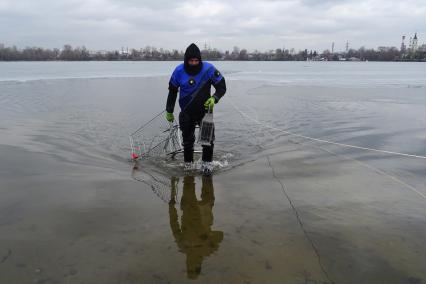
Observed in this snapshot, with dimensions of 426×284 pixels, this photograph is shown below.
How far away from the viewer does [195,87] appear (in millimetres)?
5914

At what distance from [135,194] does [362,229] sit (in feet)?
9.20

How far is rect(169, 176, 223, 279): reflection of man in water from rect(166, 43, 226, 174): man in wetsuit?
0.96 metres

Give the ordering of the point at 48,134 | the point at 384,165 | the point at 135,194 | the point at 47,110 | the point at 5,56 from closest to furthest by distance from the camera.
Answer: the point at 135,194, the point at 384,165, the point at 48,134, the point at 47,110, the point at 5,56

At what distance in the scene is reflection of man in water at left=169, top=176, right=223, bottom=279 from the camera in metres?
3.40

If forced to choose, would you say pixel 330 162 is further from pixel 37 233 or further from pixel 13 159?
pixel 13 159

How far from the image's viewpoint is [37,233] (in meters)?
3.82

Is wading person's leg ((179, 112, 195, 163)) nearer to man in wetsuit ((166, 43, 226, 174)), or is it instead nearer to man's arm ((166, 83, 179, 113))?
man in wetsuit ((166, 43, 226, 174))

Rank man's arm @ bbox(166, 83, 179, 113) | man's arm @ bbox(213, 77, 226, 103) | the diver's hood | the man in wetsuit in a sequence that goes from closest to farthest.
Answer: the diver's hood
the man in wetsuit
man's arm @ bbox(213, 77, 226, 103)
man's arm @ bbox(166, 83, 179, 113)

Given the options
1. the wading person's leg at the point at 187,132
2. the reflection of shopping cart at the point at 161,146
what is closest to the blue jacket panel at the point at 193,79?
the wading person's leg at the point at 187,132

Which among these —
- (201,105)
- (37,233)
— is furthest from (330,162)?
(37,233)

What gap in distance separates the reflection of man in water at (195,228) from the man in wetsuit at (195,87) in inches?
38.0

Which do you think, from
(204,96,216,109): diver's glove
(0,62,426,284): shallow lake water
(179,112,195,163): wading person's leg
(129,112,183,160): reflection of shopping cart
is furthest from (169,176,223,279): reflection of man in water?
(129,112,183,160): reflection of shopping cart

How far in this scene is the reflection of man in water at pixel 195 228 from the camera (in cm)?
340

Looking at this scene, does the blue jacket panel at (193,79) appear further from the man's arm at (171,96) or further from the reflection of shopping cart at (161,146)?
the reflection of shopping cart at (161,146)
